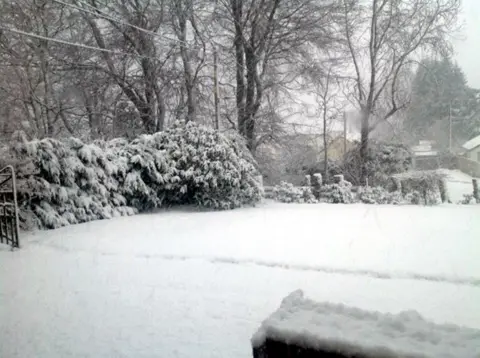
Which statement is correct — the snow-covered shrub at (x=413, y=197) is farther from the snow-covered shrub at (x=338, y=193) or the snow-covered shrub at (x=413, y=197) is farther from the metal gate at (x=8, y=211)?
the metal gate at (x=8, y=211)

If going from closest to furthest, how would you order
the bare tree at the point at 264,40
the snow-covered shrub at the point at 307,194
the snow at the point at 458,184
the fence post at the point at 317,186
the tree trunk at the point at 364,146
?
the snow at the point at 458,184
the tree trunk at the point at 364,146
the snow-covered shrub at the point at 307,194
the fence post at the point at 317,186
the bare tree at the point at 264,40

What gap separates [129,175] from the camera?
15.5 ft

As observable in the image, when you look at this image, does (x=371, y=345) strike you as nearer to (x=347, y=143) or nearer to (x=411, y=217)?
(x=411, y=217)

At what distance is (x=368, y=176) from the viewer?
6547 mm

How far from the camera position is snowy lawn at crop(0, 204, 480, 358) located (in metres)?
1.53

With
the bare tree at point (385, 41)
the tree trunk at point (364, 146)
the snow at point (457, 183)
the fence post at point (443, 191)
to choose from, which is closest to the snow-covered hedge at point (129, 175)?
the tree trunk at point (364, 146)

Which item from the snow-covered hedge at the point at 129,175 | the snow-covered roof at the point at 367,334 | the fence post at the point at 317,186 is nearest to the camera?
the snow-covered roof at the point at 367,334

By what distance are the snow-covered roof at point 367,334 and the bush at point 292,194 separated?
17.3ft

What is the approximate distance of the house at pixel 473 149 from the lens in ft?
6.38

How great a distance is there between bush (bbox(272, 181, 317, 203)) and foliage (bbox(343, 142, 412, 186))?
1.06m

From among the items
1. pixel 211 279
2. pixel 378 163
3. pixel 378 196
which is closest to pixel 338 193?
pixel 378 196

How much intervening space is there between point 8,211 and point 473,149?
3.50m

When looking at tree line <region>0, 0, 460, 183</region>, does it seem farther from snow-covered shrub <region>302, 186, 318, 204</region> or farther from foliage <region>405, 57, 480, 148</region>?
foliage <region>405, 57, 480, 148</region>

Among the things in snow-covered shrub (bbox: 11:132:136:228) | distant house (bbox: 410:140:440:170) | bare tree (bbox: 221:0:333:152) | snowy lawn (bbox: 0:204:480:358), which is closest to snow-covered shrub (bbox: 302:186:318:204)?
bare tree (bbox: 221:0:333:152)
